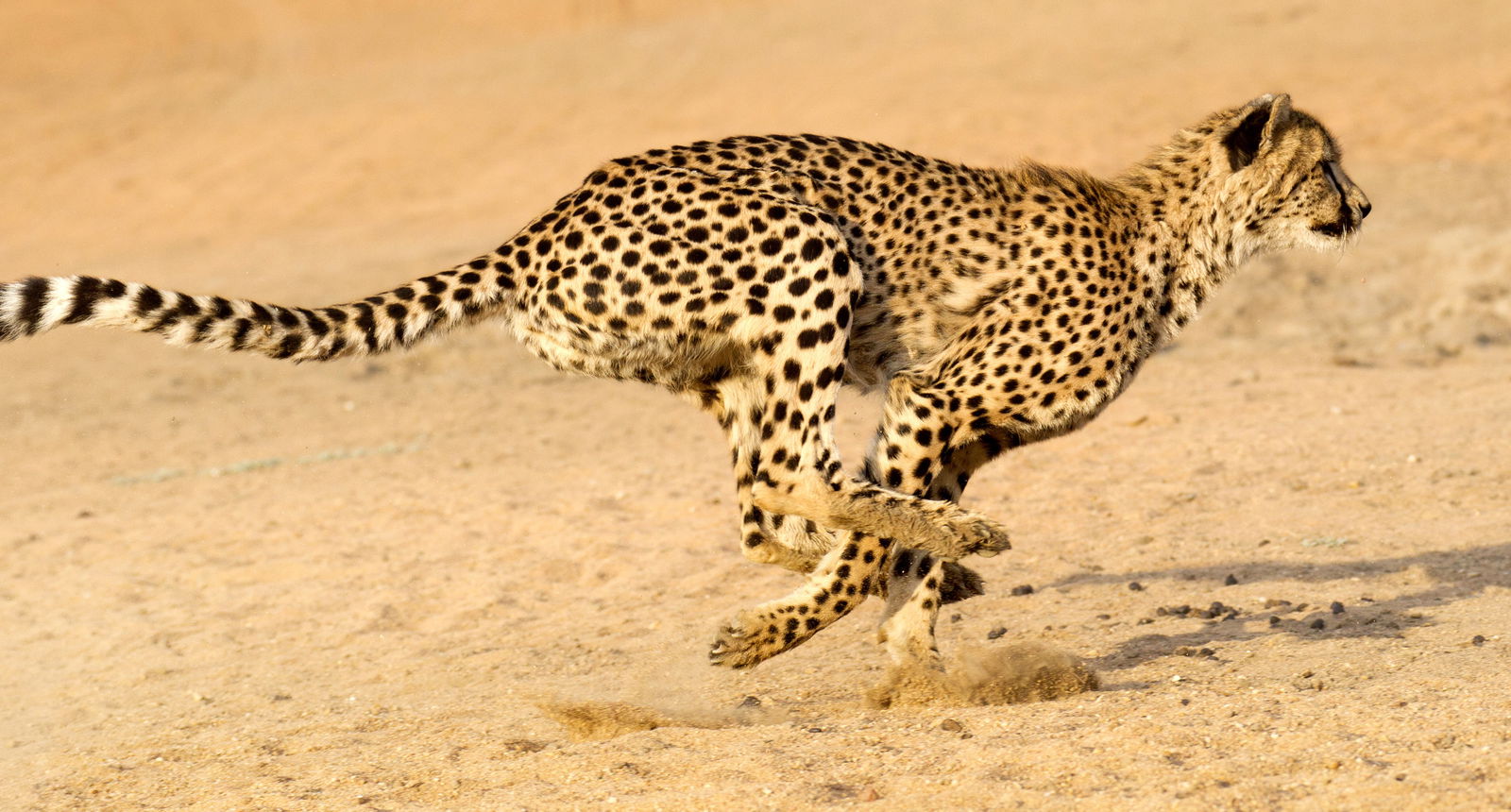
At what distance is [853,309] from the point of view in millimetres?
5016

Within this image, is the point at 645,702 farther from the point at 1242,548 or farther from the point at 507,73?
the point at 507,73

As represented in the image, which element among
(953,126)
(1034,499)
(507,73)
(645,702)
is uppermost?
(507,73)

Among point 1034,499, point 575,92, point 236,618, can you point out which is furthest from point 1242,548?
point 575,92

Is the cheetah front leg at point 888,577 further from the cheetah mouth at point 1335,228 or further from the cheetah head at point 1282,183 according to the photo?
the cheetah mouth at point 1335,228

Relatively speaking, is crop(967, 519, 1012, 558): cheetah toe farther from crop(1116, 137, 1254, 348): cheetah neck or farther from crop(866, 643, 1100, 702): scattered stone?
crop(1116, 137, 1254, 348): cheetah neck

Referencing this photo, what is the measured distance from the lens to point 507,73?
23.2 metres

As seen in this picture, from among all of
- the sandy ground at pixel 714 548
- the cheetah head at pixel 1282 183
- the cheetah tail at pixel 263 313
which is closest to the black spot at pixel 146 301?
the cheetah tail at pixel 263 313

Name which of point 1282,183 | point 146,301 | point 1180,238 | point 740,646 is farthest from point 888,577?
point 146,301

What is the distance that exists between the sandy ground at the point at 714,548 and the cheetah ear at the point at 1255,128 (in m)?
1.55

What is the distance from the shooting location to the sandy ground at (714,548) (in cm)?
435

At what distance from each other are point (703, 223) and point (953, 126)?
13.2 metres

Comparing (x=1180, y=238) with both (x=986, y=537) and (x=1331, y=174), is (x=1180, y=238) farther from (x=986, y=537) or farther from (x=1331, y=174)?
(x=986, y=537)

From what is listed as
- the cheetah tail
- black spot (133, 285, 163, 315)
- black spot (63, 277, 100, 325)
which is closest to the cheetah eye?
the cheetah tail

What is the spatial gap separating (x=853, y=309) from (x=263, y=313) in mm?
1694
